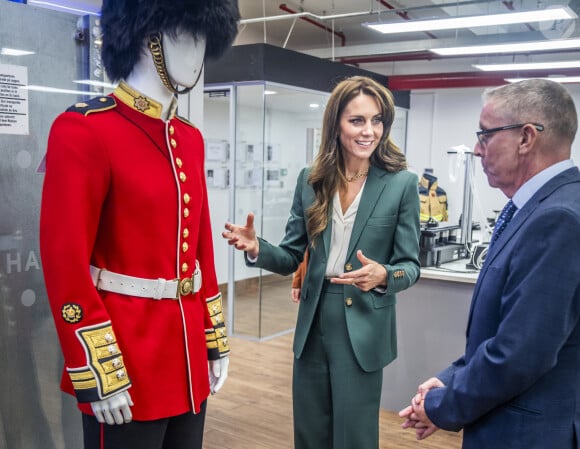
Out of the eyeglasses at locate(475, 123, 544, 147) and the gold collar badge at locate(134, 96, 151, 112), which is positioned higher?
the gold collar badge at locate(134, 96, 151, 112)

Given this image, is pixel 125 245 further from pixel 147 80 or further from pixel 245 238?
pixel 245 238

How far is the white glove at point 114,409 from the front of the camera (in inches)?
52.9

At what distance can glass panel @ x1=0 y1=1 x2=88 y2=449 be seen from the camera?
5.93ft

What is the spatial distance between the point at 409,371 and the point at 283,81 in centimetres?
302

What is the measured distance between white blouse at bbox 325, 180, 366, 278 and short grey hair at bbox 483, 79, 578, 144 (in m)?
0.79

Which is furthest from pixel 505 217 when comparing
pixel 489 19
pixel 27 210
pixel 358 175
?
pixel 489 19

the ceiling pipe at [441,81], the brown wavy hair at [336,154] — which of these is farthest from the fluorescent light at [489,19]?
the ceiling pipe at [441,81]

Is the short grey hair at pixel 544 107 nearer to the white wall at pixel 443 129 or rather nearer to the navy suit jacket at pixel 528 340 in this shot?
the navy suit jacket at pixel 528 340

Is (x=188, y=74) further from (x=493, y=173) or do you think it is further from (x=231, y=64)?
(x=231, y=64)

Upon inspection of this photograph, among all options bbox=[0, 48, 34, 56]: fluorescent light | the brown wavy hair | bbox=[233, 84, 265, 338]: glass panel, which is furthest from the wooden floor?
bbox=[0, 48, 34, 56]: fluorescent light

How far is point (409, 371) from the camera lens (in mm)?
3705

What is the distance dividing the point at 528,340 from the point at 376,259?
860mm

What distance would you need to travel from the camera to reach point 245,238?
2.07 metres

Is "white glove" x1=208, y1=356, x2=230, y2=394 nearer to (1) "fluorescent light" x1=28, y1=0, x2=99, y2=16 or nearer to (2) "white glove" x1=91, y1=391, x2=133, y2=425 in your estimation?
(2) "white glove" x1=91, y1=391, x2=133, y2=425
